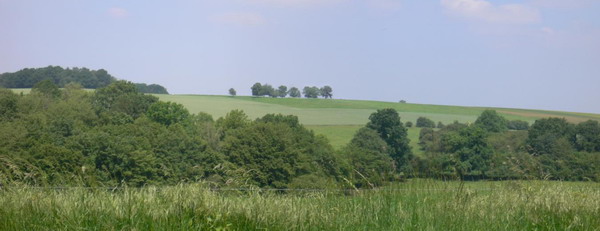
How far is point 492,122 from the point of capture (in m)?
69.4

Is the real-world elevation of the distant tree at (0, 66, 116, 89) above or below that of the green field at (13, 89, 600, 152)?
above

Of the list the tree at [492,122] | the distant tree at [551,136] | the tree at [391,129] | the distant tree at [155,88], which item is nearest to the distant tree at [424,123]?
the tree at [492,122]

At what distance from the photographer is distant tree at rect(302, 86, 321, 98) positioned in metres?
110

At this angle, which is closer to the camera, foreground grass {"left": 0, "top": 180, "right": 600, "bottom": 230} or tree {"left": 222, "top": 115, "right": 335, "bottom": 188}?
foreground grass {"left": 0, "top": 180, "right": 600, "bottom": 230}

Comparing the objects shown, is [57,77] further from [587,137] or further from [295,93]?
[587,137]

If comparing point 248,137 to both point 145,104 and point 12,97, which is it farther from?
point 145,104

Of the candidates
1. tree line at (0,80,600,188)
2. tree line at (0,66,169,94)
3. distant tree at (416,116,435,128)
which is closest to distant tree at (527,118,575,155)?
tree line at (0,80,600,188)

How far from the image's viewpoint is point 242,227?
18.8 feet

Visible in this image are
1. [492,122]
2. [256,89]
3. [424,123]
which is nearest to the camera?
[492,122]

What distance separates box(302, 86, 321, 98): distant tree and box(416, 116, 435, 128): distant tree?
34972mm

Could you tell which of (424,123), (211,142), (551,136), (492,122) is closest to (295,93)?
(424,123)

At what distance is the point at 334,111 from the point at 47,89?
1632 inches

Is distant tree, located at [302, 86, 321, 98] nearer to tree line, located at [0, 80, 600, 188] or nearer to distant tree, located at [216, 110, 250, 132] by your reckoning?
distant tree, located at [216, 110, 250, 132]

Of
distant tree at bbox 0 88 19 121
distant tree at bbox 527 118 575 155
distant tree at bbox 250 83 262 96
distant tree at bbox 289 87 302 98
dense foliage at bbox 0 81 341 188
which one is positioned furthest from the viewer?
distant tree at bbox 289 87 302 98
